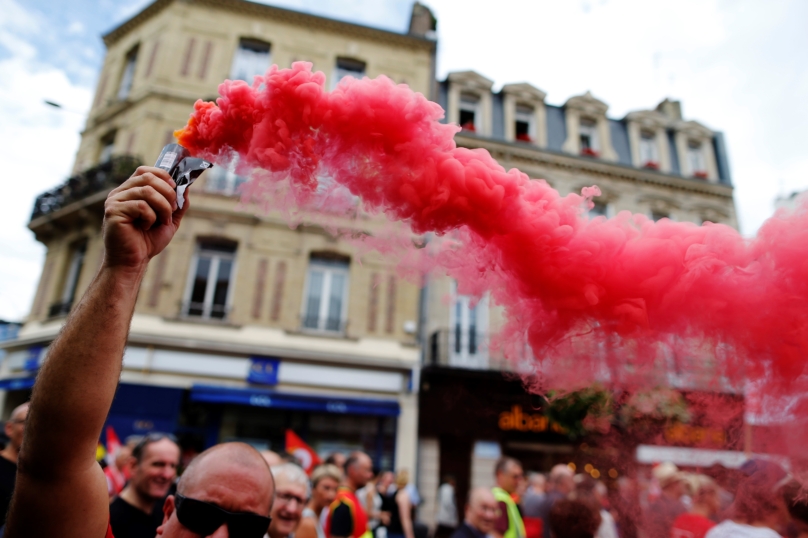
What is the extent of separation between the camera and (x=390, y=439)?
12.3m

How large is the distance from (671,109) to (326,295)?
14.5 metres

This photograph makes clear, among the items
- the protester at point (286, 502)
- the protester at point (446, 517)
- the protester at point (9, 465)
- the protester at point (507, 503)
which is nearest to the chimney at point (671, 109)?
the protester at point (446, 517)

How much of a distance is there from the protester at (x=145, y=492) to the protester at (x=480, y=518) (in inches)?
92.6

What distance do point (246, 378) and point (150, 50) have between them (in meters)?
9.94

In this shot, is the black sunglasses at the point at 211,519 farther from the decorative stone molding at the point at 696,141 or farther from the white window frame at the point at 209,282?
the decorative stone molding at the point at 696,141

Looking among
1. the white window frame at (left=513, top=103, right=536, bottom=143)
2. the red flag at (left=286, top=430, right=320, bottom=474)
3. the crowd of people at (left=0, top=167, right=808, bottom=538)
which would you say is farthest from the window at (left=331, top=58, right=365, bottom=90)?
the crowd of people at (left=0, top=167, right=808, bottom=538)

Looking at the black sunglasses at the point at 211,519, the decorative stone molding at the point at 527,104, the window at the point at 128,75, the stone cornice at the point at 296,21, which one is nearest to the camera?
the black sunglasses at the point at 211,519

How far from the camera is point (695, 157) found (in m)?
17.3

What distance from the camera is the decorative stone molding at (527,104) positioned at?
1595cm

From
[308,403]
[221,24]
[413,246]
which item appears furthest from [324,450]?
[221,24]

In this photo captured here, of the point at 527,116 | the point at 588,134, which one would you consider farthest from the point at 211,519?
the point at 588,134

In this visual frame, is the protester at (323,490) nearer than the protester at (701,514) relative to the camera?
No

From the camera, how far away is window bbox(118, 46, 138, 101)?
14703 millimetres

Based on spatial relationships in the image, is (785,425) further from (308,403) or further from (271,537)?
(308,403)
